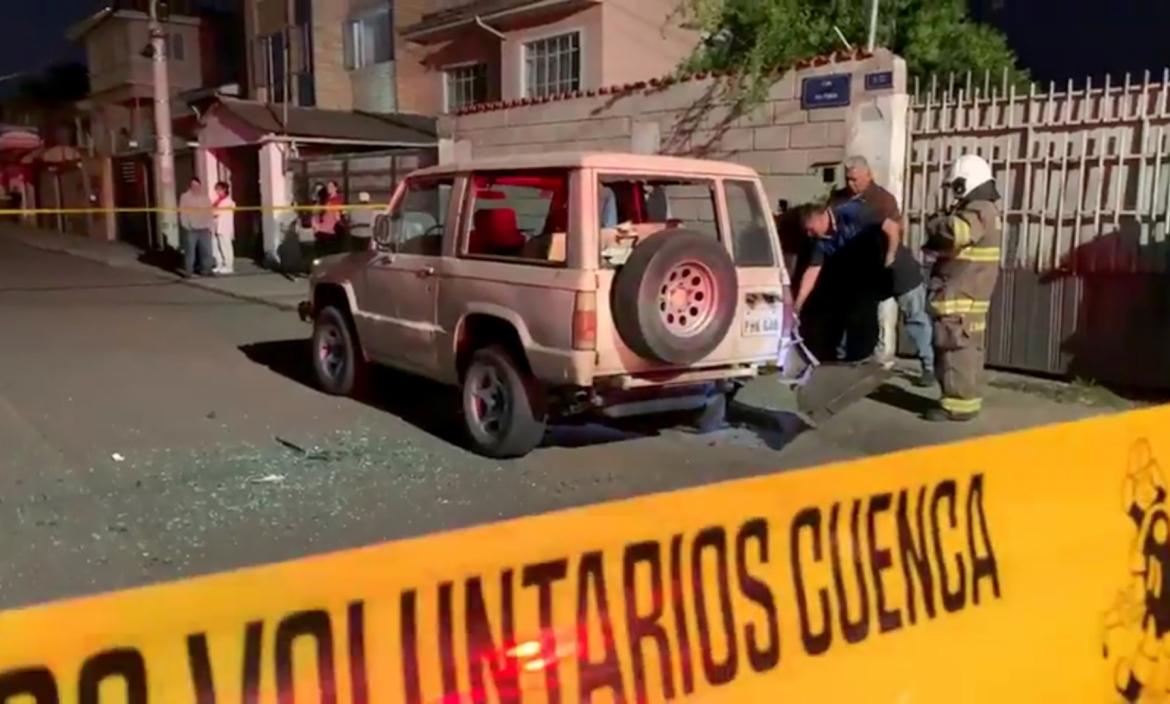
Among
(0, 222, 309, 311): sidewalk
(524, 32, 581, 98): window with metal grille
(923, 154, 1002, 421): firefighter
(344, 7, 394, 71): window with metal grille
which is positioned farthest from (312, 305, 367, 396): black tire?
(344, 7, 394, 71): window with metal grille

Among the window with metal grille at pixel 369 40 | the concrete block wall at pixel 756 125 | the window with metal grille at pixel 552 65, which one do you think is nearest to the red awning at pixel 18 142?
the window with metal grille at pixel 369 40

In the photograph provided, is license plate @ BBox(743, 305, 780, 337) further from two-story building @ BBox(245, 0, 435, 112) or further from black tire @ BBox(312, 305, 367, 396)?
two-story building @ BBox(245, 0, 435, 112)

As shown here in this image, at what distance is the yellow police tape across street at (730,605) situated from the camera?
1.95 m

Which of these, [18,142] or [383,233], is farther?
[18,142]

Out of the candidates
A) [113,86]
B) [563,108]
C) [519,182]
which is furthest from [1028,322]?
[113,86]

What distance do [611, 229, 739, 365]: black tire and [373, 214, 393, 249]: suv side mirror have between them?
7.40 ft

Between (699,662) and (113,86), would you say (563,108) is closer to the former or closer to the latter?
(699,662)

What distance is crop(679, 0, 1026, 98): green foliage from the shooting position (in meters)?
12.3

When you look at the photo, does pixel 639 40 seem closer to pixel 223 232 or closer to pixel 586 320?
pixel 223 232

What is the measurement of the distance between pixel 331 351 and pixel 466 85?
1480 cm

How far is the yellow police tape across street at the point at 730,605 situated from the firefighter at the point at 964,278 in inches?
155

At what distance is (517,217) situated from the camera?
726cm

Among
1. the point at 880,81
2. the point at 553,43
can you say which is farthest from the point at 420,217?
the point at 553,43

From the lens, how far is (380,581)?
2.14 metres
